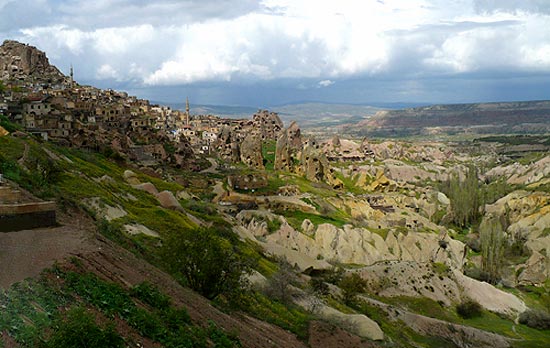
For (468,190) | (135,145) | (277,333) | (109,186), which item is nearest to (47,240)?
(277,333)

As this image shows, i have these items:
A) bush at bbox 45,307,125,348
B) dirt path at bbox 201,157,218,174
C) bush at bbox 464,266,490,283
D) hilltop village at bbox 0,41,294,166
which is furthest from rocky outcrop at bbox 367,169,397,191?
bush at bbox 45,307,125,348

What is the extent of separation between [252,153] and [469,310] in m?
70.8

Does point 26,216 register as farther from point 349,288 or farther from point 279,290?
point 349,288

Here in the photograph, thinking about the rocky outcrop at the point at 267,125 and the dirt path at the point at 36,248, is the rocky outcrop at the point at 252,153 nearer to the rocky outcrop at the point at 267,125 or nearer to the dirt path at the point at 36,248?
the rocky outcrop at the point at 267,125

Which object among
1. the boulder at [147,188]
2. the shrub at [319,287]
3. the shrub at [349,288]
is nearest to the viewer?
the shrub at [319,287]

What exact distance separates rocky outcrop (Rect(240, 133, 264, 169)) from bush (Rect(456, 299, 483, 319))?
67002 mm

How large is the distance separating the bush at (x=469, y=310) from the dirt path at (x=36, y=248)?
38977 millimetres

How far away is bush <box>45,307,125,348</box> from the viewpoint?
10102 millimetres

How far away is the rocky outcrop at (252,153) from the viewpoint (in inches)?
4385

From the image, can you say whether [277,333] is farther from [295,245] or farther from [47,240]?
[295,245]

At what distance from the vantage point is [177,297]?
17.7m

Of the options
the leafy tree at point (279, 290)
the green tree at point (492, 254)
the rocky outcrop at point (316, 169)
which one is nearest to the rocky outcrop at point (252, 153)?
the rocky outcrop at point (316, 169)

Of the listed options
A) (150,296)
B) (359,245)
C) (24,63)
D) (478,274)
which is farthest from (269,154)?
(150,296)

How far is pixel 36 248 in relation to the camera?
1541 cm
